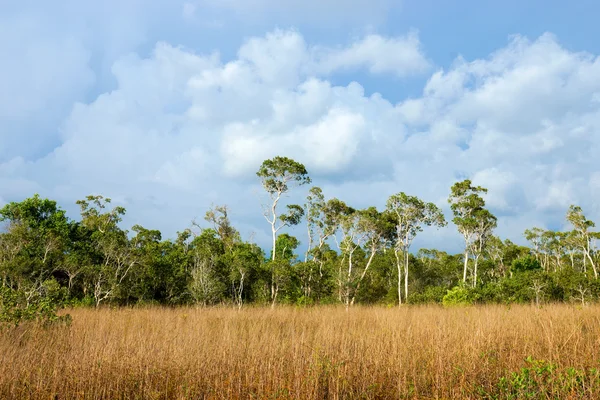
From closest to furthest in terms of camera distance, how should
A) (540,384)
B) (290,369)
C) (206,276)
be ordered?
(540,384), (290,369), (206,276)

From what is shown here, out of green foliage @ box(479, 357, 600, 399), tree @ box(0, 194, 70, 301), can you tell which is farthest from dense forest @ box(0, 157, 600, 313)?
green foliage @ box(479, 357, 600, 399)

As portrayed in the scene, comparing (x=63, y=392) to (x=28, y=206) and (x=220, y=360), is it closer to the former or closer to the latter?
(x=220, y=360)

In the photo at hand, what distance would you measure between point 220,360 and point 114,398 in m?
1.18

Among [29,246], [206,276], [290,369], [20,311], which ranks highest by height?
[29,246]

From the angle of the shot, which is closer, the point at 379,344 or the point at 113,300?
the point at 379,344

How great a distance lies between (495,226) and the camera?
93.3ft

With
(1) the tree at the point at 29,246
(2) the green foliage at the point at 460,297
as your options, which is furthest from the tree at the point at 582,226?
(1) the tree at the point at 29,246

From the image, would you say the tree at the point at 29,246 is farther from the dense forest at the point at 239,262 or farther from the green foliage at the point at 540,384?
the green foliage at the point at 540,384

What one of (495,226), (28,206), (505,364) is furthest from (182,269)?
(495,226)

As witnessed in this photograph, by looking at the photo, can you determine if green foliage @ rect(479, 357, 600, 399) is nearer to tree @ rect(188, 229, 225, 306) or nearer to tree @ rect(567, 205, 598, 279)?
tree @ rect(188, 229, 225, 306)

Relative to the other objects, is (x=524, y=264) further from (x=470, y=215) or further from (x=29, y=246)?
(x=29, y=246)

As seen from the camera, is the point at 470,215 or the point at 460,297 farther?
the point at 470,215

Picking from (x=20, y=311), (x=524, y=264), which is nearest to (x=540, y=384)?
(x=20, y=311)

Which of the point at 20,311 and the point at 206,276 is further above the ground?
the point at 206,276
